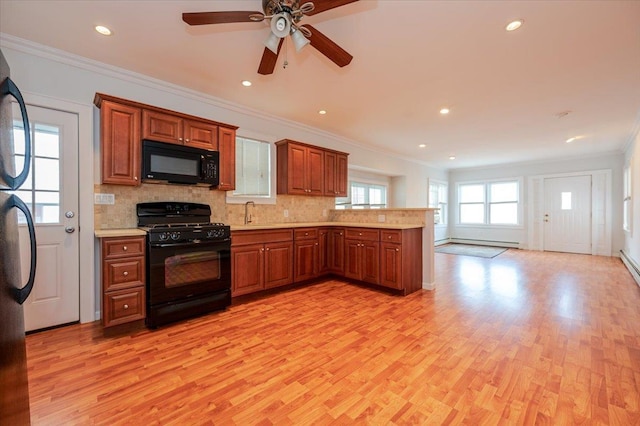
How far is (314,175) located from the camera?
4.62 metres

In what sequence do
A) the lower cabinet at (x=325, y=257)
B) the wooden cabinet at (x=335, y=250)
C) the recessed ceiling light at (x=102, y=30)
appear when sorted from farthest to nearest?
the wooden cabinet at (x=335, y=250)
the lower cabinet at (x=325, y=257)
the recessed ceiling light at (x=102, y=30)

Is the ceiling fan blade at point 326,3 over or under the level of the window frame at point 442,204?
over

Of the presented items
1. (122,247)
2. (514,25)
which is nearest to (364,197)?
(514,25)

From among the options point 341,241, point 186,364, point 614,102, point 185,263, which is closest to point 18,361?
point 186,364

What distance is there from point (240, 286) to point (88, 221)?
1.68 metres

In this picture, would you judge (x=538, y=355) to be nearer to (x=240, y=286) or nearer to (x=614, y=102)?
(x=240, y=286)

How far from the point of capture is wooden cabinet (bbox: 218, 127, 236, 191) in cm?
345

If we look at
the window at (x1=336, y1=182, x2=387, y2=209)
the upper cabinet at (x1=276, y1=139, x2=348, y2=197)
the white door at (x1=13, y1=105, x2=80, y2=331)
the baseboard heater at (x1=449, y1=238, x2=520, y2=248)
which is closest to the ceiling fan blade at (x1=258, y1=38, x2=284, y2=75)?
the upper cabinet at (x1=276, y1=139, x2=348, y2=197)

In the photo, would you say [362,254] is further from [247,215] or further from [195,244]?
[195,244]

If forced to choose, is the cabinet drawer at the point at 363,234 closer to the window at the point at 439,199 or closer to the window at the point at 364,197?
the window at the point at 364,197

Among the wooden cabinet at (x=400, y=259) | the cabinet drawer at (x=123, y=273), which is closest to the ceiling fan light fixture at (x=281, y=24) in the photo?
the cabinet drawer at (x=123, y=273)

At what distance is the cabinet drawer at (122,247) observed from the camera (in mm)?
2434

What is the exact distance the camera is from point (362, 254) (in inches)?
158

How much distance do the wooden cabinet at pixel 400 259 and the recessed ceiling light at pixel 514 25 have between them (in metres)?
2.25
